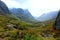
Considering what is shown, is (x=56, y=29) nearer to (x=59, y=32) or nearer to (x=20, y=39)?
(x=59, y=32)

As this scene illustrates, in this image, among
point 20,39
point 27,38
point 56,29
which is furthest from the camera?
point 56,29

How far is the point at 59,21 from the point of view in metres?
137

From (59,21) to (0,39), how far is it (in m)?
55.4

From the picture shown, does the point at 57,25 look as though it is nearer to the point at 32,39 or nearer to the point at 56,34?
the point at 56,34

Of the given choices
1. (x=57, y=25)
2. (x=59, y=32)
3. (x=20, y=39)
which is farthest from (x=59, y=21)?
(x=20, y=39)

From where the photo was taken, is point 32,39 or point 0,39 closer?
point 32,39

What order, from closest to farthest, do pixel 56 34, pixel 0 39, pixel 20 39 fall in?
pixel 20 39 < pixel 0 39 < pixel 56 34

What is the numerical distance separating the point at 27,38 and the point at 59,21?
89988 mm

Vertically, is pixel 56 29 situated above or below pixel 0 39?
above

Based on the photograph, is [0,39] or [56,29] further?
[56,29]

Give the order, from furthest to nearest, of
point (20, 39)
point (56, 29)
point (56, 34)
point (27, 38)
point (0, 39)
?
point (56, 29)
point (56, 34)
point (0, 39)
point (20, 39)
point (27, 38)

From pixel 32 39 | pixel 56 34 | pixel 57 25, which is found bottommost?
pixel 32 39

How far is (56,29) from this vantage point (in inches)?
5157

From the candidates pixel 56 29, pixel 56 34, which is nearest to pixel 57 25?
pixel 56 29
